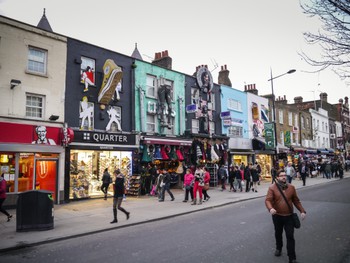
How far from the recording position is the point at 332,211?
37.8 ft

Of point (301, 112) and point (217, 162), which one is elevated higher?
point (301, 112)

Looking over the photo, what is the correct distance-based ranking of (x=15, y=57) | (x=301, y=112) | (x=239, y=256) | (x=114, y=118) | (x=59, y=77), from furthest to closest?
(x=301, y=112) → (x=114, y=118) → (x=59, y=77) → (x=15, y=57) → (x=239, y=256)

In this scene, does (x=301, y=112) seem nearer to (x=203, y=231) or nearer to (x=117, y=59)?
(x=117, y=59)

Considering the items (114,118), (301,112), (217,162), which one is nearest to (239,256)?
(114,118)

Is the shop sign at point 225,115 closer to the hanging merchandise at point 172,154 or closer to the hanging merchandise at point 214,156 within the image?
the hanging merchandise at point 214,156

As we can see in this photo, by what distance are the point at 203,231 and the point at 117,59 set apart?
14.7 m

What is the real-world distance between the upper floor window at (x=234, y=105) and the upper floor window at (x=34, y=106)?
60.4 ft

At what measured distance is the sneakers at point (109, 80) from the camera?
17.2 m

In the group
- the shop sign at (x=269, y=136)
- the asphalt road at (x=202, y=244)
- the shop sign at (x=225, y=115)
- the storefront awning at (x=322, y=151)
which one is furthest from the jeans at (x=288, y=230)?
the storefront awning at (x=322, y=151)

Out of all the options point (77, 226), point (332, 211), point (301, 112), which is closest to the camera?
point (77, 226)

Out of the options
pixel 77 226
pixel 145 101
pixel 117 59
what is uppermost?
pixel 117 59

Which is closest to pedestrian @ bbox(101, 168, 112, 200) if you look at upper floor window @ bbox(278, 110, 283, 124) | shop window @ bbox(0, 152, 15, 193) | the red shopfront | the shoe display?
the red shopfront

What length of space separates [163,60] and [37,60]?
35.5 feet

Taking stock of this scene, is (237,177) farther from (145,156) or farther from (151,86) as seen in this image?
(151,86)
